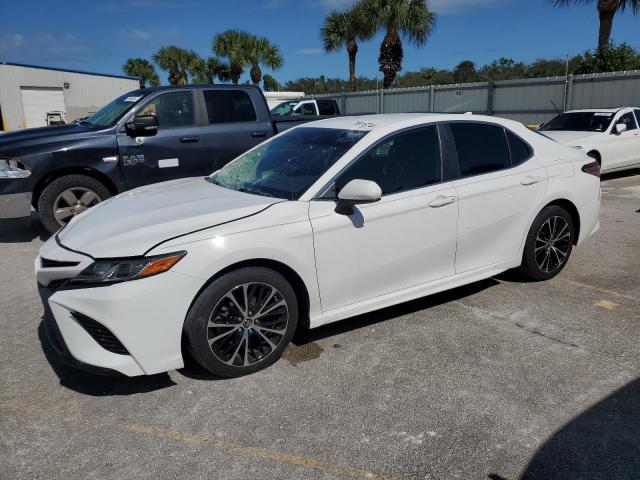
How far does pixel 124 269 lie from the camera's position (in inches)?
116

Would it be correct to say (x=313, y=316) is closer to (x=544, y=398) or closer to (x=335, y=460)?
(x=335, y=460)

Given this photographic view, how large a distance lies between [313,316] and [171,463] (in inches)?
52.2

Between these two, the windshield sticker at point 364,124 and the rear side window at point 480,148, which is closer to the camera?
the windshield sticker at point 364,124

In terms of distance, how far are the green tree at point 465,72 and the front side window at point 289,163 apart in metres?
63.3

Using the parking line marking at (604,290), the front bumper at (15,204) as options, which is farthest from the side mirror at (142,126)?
the parking line marking at (604,290)

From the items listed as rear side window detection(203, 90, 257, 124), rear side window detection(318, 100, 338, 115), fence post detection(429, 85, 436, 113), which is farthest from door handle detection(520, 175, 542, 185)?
fence post detection(429, 85, 436, 113)

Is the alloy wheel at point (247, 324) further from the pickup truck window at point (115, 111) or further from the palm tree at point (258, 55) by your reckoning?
the palm tree at point (258, 55)

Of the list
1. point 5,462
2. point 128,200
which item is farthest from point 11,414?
point 128,200

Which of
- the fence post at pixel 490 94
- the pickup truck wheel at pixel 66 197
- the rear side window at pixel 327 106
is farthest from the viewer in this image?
the fence post at pixel 490 94

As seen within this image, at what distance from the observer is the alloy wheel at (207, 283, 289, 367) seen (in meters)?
3.20

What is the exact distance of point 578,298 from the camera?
15.2 ft

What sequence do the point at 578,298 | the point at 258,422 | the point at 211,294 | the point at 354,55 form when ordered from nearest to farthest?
1. the point at 258,422
2. the point at 211,294
3. the point at 578,298
4. the point at 354,55

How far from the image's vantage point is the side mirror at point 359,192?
337cm

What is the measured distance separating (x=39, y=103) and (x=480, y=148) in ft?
120
